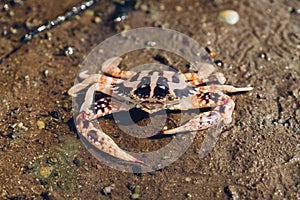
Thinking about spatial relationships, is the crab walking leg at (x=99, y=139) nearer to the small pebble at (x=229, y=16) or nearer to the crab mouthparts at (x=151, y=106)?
the crab mouthparts at (x=151, y=106)

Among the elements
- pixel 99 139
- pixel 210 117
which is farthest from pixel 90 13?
pixel 210 117

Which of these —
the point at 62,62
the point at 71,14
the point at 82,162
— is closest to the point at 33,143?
the point at 82,162

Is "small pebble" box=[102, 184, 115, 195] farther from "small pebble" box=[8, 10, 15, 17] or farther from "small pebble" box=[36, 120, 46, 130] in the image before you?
"small pebble" box=[8, 10, 15, 17]

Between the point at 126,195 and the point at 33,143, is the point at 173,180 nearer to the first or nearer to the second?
the point at 126,195

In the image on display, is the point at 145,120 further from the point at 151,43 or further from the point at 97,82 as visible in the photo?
the point at 151,43

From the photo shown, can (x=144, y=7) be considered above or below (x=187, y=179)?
above

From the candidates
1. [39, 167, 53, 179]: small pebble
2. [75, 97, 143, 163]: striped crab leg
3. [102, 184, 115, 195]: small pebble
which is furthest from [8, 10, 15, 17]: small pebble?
[102, 184, 115, 195]: small pebble
